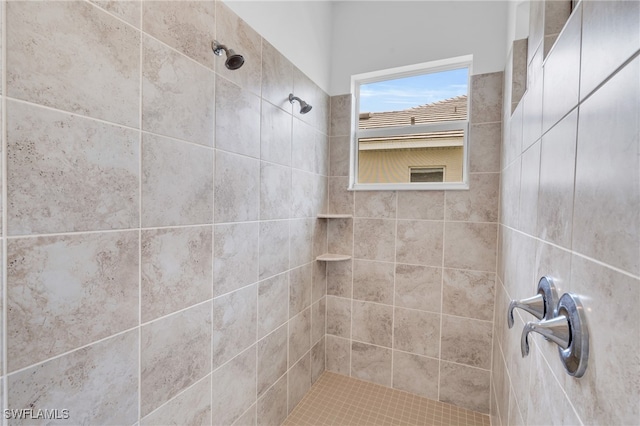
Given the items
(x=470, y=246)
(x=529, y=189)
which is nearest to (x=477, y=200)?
(x=470, y=246)

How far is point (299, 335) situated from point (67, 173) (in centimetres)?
154

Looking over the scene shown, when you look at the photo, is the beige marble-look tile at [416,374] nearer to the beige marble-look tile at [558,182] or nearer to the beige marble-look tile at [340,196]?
the beige marble-look tile at [340,196]

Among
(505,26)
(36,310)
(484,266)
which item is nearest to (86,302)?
(36,310)

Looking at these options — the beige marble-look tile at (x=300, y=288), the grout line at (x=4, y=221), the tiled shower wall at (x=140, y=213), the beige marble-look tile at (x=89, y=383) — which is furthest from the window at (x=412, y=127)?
the grout line at (x=4, y=221)

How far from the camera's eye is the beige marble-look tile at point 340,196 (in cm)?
216

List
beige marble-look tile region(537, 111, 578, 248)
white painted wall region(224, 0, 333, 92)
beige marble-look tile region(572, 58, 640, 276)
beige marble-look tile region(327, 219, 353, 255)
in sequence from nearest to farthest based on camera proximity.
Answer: beige marble-look tile region(572, 58, 640, 276) → beige marble-look tile region(537, 111, 578, 248) → white painted wall region(224, 0, 333, 92) → beige marble-look tile region(327, 219, 353, 255)

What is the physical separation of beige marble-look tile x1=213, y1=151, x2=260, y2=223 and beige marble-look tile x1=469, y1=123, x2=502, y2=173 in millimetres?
1351

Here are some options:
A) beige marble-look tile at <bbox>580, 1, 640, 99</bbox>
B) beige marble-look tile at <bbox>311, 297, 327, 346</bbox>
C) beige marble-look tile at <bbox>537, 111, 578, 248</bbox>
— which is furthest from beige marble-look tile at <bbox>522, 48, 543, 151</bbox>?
beige marble-look tile at <bbox>311, 297, 327, 346</bbox>

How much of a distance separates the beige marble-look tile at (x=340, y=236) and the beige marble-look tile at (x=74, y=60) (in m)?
1.52

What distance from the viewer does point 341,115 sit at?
2197 millimetres

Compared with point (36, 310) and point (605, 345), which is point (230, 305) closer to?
point (36, 310)

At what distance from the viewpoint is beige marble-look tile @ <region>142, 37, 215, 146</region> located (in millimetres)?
932

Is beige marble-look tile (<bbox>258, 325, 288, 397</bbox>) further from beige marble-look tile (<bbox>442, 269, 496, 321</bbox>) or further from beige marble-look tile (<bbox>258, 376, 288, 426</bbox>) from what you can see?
beige marble-look tile (<bbox>442, 269, 496, 321</bbox>)

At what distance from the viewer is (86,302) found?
2.57 ft
